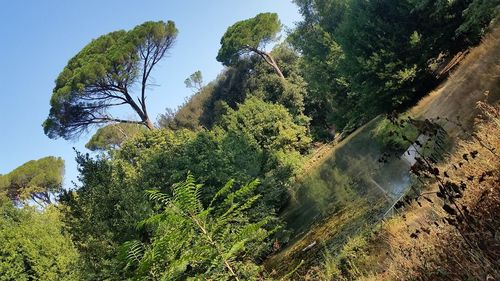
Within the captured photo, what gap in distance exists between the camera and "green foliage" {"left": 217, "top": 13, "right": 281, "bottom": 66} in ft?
132

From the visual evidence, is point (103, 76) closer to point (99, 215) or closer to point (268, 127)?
point (268, 127)

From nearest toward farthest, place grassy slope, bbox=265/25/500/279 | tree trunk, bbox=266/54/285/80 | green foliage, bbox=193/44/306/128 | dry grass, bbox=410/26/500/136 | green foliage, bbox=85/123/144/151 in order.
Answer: dry grass, bbox=410/26/500/136 → grassy slope, bbox=265/25/500/279 → green foliage, bbox=193/44/306/128 → tree trunk, bbox=266/54/285/80 → green foliage, bbox=85/123/144/151

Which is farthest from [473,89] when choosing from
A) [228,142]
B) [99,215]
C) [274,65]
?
[274,65]

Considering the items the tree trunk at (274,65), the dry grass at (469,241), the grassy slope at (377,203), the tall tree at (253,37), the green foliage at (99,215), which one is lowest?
the grassy slope at (377,203)

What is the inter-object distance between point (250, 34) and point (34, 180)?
26491 mm

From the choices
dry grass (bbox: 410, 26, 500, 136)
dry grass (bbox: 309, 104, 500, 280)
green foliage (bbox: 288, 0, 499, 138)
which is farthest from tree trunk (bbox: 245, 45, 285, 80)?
dry grass (bbox: 309, 104, 500, 280)

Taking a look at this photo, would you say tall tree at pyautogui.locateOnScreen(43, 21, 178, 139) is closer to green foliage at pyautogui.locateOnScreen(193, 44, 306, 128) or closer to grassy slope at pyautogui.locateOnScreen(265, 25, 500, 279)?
green foliage at pyautogui.locateOnScreen(193, 44, 306, 128)

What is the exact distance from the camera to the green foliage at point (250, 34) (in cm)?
4009

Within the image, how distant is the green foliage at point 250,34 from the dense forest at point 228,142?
0.12m

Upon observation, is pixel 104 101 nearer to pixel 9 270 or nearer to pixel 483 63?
pixel 9 270

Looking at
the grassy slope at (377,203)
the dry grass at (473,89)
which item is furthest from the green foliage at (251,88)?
the dry grass at (473,89)

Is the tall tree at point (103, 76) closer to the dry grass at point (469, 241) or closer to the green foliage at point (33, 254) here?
Answer: the green foliage at point (33, 254)

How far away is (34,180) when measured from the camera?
149 ft

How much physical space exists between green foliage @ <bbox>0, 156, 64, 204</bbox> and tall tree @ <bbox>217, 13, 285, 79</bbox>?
2145cm
